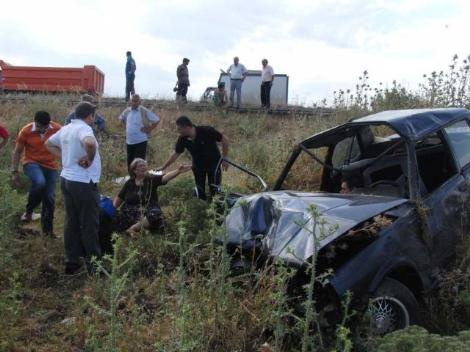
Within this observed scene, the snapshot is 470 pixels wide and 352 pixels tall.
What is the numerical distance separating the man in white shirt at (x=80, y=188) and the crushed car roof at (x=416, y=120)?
9.11 ft

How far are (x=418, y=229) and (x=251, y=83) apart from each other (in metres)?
16.9

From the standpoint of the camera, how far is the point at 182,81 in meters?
18.5

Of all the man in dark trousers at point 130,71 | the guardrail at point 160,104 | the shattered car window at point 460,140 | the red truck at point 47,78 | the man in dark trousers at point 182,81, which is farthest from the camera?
the red truck at point 47,78

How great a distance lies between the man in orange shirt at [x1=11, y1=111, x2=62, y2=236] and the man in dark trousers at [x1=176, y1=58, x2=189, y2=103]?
33.6 feet

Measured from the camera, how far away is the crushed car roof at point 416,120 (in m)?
5.21

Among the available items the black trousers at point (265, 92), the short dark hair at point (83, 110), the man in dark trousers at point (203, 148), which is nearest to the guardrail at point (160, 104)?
the black trousers at point (265, 92)

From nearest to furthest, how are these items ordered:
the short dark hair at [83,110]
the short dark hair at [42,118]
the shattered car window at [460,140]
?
1. the shattered car window at [460,140]
2. the short dark hair at [83,110]
3. the short dark hair at [42,118]

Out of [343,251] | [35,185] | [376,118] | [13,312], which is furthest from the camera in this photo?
[35,185]

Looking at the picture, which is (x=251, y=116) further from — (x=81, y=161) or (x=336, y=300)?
(x=336, y=300)

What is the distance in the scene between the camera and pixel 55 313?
17.3 ft

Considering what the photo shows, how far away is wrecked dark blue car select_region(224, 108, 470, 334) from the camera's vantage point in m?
4.12

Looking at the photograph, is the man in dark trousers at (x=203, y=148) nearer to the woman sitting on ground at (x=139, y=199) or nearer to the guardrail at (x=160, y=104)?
the woman sitting on ground at (x=139, y=199)

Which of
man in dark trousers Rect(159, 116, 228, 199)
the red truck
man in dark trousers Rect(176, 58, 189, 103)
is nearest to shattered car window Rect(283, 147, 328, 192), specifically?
man in dark trousers Rect(159, 116, 228, 199)

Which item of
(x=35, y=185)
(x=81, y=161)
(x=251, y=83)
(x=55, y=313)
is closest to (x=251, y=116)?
(x=251, y=83)
